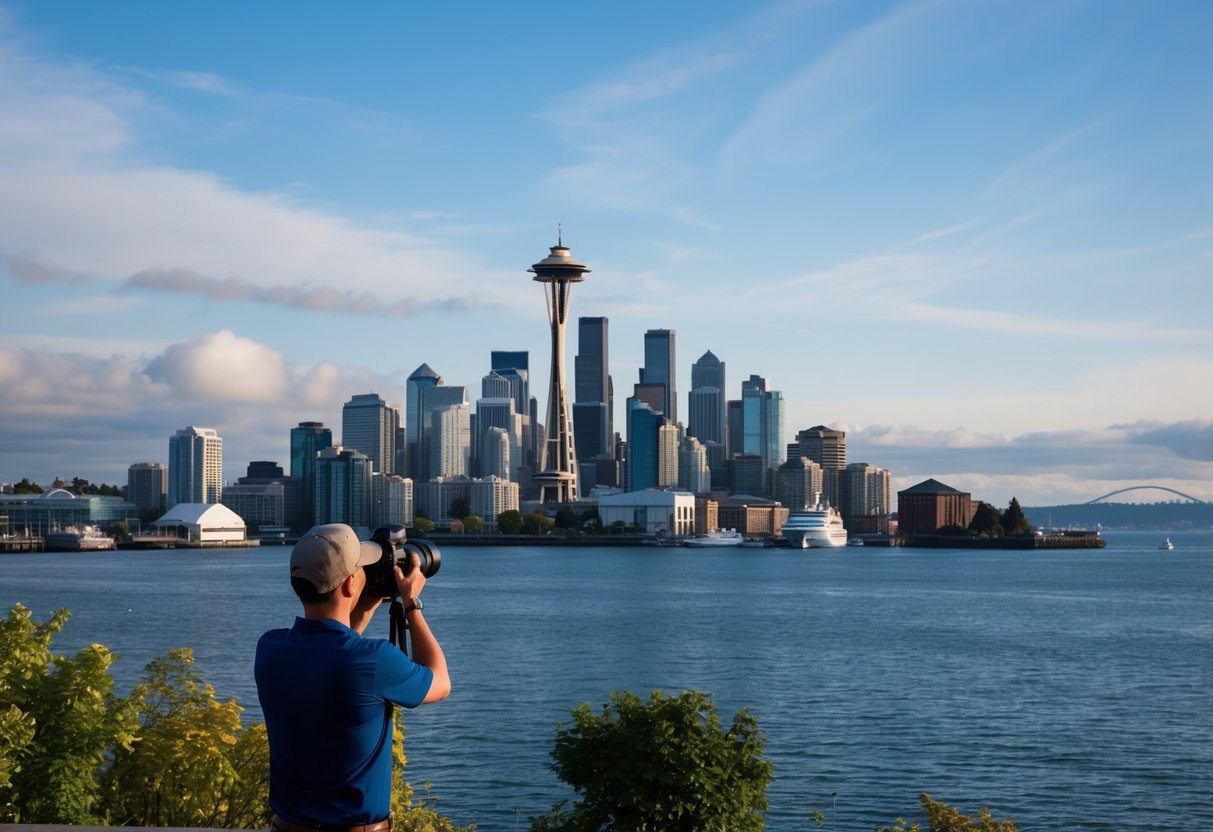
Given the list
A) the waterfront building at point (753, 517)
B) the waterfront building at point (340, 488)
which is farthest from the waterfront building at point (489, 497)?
the waterfront building at point (753, 517)

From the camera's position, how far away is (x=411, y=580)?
3.48 m

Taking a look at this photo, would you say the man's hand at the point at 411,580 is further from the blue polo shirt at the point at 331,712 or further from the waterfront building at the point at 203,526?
the waterfront building at the point at 203,526

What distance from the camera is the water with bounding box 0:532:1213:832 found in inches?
764

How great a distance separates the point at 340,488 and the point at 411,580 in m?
184

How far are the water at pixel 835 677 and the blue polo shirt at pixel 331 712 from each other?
14.6 m

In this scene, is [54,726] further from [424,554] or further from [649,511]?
[649,511]

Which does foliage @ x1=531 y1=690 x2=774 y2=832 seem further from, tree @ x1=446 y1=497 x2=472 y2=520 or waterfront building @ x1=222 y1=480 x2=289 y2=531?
waterfront building @ x1=222 y1=480 x2=289 y2=531

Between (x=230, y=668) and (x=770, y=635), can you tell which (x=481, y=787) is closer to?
(x=230, y=668)

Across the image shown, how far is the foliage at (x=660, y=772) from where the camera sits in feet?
38.7

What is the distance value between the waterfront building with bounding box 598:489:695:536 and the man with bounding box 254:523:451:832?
161702 mm

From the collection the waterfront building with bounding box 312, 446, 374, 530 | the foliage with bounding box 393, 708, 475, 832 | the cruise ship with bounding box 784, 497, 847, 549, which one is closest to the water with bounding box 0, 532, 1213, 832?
the foliage with bounding box 393, 708, 475, 832

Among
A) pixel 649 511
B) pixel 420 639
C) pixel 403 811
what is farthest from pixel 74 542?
pixel 420 639

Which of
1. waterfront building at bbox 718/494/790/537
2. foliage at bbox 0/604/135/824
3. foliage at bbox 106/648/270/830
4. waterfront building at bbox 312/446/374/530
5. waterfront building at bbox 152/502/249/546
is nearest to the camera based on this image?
foliage at bbox 0/604/135/824

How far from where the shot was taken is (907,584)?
72.4m
